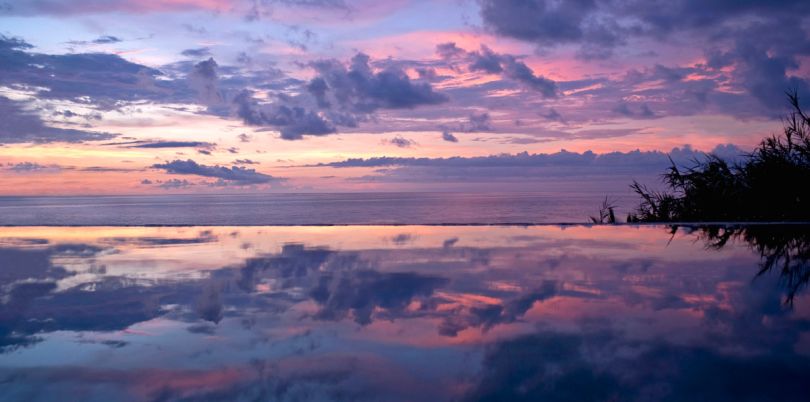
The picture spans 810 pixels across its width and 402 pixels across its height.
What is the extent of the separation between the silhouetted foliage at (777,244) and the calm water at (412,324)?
0.04 meters

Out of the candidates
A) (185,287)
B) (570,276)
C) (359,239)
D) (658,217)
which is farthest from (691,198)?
(185,287)

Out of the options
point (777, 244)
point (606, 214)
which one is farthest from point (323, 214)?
point (777, 244)

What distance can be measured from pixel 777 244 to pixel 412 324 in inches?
207

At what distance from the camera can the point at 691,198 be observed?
12828 mm

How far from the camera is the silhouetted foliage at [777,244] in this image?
495 cm

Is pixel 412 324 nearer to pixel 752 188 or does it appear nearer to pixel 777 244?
pixel 777 244

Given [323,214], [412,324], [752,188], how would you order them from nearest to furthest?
[412,324]
[752,188]
[323,214]

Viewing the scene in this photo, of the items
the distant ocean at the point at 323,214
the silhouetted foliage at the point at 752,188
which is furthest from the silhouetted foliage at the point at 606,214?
the distant ocean at the point at 323,214

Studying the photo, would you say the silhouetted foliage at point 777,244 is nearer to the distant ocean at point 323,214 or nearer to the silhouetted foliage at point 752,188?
the silhouetted foliage at point 752,188

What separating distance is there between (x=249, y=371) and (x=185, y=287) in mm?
2384

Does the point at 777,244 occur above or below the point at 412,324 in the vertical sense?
above

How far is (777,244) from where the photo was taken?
702 cm

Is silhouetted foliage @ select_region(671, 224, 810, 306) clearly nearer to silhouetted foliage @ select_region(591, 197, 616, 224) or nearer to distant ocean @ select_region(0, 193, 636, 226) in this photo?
silhouetted foliage @ select_region(591, 197, 616, 224)

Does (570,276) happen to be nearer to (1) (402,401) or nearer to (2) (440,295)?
(2) (440,295)
